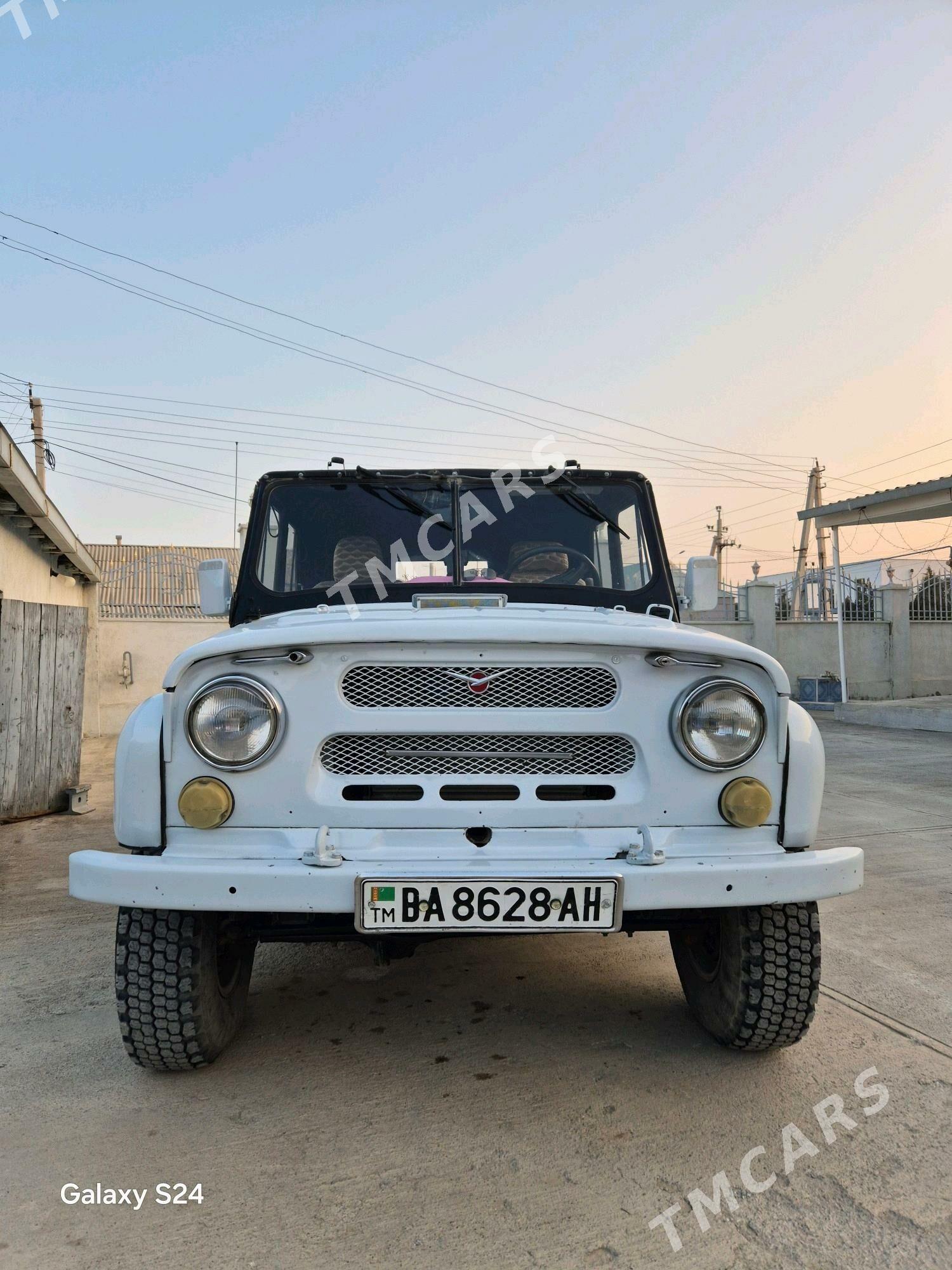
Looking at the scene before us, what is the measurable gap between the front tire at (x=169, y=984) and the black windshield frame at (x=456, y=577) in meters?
1.36

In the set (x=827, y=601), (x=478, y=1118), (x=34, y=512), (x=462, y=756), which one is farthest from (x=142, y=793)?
(x=827, y=601)

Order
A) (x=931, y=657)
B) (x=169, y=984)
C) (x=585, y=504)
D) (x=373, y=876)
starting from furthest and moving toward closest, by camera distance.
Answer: (x=931, y=657) → (x=585, y=504) → (x=169, y=984) → (x=373, y=876)

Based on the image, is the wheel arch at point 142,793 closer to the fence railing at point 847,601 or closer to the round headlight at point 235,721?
the round headlight at point 235,721

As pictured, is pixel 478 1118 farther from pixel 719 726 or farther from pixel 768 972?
pixel 719 726

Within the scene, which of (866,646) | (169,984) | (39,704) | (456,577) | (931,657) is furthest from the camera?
(931,657)

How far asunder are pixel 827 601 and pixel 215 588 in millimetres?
17129

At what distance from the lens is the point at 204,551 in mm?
19078

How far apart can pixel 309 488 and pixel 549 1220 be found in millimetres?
2725

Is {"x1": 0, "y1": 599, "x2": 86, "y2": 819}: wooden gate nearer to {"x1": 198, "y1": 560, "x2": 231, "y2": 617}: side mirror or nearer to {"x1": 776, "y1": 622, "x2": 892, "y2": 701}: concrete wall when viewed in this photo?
{"x1": 198, "y1": 560, "x2": 231, "y2": 617}: side mirror

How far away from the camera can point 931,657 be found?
18594 millimetres

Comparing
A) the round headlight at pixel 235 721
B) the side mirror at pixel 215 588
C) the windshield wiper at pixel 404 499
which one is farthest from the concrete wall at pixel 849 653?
the round headlight at pixel 235 721

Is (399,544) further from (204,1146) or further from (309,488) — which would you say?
(204,1146)

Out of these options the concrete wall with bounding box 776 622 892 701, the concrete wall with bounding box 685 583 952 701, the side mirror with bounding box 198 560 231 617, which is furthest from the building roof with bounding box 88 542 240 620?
the side mirror with bounding box 198 560 231 617

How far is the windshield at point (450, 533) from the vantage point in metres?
3.52
